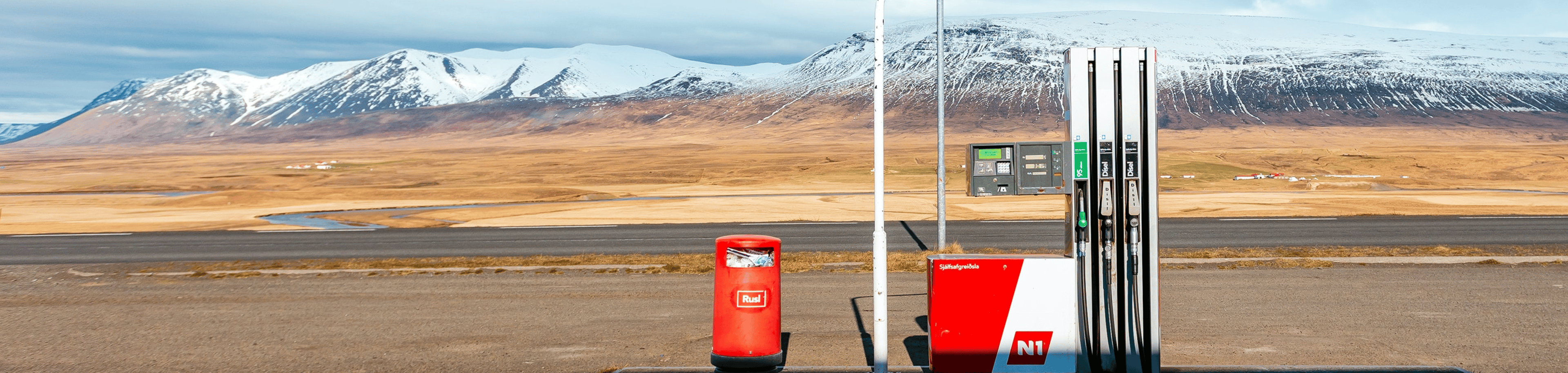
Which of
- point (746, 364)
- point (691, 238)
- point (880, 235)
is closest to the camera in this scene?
point (880, 235)

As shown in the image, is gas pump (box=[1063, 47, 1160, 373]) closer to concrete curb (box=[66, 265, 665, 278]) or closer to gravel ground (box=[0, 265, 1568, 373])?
gravel ground (box=[0, 265, 1568, 373])

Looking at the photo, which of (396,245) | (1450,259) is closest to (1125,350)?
(1450,259)

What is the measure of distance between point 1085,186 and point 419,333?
273 inches

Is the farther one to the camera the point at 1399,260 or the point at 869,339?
the point at 1399,260

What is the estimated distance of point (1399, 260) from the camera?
16.5 meters

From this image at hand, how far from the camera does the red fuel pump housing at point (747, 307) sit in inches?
327

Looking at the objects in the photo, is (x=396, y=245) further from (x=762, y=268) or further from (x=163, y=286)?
(x=762, y=268)

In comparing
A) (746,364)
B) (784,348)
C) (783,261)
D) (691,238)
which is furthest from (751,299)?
(691,238)

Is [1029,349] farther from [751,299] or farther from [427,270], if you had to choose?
[427,270]

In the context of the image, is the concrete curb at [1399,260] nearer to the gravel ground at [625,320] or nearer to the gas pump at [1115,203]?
the gravel ground at [625,320]

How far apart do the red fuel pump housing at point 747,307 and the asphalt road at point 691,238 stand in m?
12.0

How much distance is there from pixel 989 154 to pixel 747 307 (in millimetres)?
2299

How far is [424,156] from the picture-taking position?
443 feet

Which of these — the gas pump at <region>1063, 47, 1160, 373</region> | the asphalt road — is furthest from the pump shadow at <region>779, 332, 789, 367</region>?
the asphalt road
